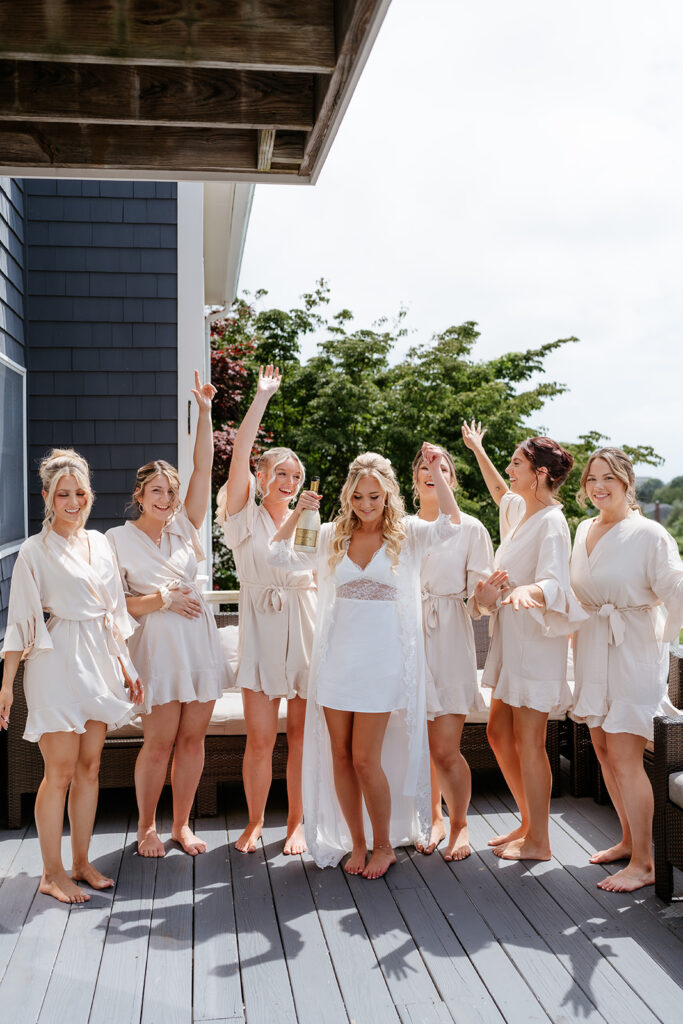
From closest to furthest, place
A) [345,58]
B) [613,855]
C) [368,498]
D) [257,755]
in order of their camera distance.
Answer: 1. [345,58]
2. [368,498]
3. [613,855]
4. [257,755]

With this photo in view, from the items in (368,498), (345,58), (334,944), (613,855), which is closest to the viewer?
(345,58)

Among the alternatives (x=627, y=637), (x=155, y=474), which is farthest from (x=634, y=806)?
(x=155, y=474)

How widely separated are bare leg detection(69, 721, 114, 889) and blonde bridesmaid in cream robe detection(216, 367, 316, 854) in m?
0.65

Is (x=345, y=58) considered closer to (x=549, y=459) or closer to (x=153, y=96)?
(x=153, y=96)

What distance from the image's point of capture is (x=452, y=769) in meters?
3.85

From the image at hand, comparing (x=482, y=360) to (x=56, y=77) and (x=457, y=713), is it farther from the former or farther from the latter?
(x=56, y=77)

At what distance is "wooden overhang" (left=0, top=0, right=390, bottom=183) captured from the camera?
2078mm

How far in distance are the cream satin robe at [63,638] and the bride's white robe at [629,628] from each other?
6.08ft

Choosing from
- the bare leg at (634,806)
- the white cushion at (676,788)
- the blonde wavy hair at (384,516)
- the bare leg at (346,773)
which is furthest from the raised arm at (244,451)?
the white cushion at (676,788)

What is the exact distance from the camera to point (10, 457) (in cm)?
545

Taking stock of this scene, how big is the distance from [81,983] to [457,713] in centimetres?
177

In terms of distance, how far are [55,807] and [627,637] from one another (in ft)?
7.53

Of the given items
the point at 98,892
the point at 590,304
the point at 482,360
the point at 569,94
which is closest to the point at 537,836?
the point at 98,892

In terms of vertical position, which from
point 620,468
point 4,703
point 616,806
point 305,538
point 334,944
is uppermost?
point 620,468
